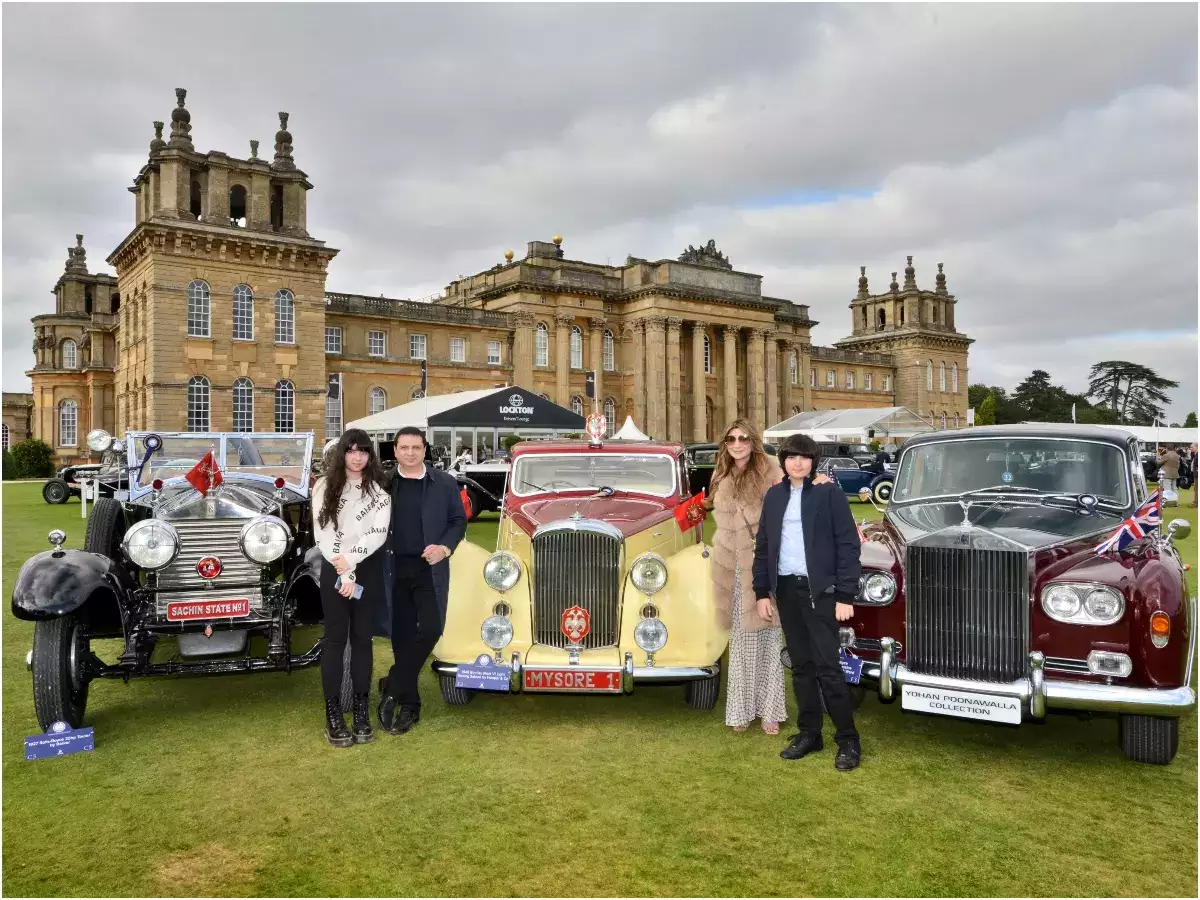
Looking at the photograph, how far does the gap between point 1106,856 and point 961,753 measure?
1380mm

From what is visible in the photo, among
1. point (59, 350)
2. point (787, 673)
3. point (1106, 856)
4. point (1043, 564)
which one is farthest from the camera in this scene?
point (59, 350)

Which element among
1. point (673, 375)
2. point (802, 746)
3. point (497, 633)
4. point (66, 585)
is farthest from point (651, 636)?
point (673, 375)

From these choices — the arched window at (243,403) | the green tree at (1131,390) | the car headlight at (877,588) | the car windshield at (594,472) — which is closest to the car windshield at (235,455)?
the car windshield at (594,472)

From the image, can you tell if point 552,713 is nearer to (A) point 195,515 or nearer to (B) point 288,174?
(A) point 195,515

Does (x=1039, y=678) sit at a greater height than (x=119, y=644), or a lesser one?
greater

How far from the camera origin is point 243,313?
1411 inches

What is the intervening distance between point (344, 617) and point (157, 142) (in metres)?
36.1

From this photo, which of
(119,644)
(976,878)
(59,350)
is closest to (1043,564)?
(976,878)

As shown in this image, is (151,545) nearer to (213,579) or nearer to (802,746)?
(213,579)

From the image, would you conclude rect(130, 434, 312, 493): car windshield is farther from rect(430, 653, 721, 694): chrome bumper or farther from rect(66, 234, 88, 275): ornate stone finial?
rect(66, 234, 88, 275): ornate stone finial

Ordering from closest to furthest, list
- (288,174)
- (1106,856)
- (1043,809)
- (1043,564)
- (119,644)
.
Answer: (1106,856)
(1043,809)
(1043,564)
(119,644)
(288,174)

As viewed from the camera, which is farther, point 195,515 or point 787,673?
point 787,673

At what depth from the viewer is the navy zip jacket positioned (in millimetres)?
4902

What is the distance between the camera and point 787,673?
759cm
